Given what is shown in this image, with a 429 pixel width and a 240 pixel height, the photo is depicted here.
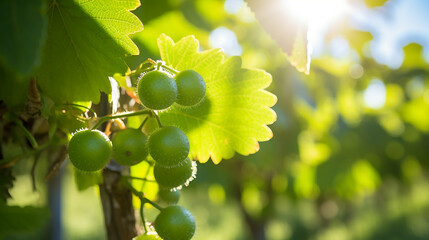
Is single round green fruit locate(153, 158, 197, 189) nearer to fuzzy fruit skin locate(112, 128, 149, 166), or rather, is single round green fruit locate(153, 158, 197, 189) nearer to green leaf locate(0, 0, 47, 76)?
fuzzy fruit skin locate(112, 128, 149, 166)

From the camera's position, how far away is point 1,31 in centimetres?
42

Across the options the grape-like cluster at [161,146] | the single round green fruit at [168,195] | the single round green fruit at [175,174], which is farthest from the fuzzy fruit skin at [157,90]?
the single round green fruit at [168,195]

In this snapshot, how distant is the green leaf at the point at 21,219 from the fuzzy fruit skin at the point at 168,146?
0.60ft

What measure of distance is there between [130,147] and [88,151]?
82 mm

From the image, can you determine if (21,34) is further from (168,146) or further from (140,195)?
(140,195)

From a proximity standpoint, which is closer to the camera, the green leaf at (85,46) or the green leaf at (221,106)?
the green leaf at (85,46)

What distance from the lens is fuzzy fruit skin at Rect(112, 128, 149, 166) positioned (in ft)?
2.36

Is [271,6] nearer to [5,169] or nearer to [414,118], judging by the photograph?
[5,169]

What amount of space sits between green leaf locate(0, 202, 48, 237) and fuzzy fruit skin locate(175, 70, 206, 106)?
261 millimetres

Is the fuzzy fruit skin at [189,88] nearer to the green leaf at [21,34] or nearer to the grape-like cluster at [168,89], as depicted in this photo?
the grape-like cluster at [168,89]

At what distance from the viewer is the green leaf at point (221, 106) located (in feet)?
2.65

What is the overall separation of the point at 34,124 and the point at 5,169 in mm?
107

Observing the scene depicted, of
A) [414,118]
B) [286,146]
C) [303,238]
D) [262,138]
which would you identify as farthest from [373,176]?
[303,238]

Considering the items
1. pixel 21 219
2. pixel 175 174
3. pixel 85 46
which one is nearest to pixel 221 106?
pixel 175 174
